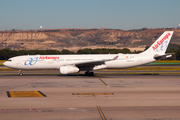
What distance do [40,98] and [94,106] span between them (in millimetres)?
5257

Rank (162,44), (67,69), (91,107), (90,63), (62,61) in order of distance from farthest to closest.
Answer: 1. (162,44)
2. (62,61)
3. (90,63)
4. (67,69)
5. (91,107)

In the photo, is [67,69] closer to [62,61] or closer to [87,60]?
[62,61]

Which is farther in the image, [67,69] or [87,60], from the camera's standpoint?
[87,60]

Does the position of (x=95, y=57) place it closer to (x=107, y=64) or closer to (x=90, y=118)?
(x=107, y=64)

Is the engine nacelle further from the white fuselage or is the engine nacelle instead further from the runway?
the runway

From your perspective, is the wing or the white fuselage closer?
the wing

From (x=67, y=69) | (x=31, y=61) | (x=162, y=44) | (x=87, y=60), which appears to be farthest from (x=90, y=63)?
(x=162, y=44)

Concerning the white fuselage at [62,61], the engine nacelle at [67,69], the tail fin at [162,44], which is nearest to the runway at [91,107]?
the engine nacelle at [67,69]

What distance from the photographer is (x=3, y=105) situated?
15273 millimetres

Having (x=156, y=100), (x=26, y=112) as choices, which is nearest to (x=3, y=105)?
(x=26, y=112)

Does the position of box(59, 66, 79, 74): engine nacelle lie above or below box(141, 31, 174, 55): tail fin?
below

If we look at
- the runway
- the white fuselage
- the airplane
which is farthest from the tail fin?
the runway

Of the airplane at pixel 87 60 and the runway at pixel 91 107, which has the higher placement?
the airplane at pixel 87 60

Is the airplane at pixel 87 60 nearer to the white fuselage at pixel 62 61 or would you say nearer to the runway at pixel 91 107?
the white fuselage at pixel 62 61
